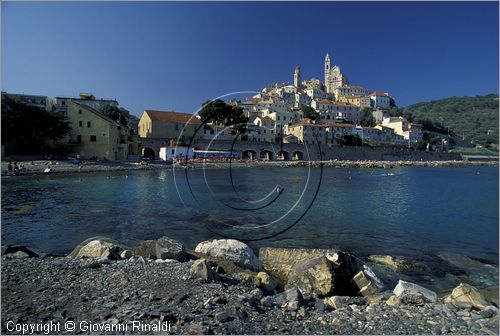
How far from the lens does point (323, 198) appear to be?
23.6 meters

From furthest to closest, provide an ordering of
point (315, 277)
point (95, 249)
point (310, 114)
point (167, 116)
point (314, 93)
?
1. point (314, 93)
2. point (310, 114)
3. point (167, 116)
4. point (95, 249)
5. point (315, 277)

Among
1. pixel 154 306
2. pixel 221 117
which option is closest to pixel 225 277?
pixel 154 306

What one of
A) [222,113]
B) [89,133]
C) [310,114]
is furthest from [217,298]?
[310,114]

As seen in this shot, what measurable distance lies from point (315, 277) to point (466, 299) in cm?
288

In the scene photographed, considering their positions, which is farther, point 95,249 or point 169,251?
point 95,249

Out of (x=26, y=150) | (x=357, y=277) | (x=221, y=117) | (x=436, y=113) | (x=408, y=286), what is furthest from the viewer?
(x=436, y=113)

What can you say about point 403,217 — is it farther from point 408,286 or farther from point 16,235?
point 16,235

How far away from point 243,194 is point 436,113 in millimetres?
187265

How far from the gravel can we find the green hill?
453 feet

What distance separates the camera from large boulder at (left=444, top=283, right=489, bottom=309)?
5727 millimetres

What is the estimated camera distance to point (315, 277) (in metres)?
6.61

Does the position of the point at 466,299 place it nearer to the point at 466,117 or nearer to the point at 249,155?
the point at 249,155

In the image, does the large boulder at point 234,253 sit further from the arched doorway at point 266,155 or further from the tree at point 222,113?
the arched doorway at point 266,155

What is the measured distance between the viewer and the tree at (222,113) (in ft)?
191
